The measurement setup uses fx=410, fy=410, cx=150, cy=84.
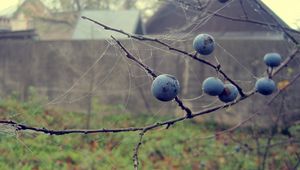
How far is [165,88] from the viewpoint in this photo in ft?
4.76

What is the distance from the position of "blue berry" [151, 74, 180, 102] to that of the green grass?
11.3 feet

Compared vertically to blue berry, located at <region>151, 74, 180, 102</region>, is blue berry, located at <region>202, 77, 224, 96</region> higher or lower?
higher

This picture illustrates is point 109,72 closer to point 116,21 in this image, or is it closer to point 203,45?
point 203,45

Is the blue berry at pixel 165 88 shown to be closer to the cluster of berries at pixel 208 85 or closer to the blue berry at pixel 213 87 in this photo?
the cluster of berries at pixel 208 85

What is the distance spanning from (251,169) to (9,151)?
10.3 feet

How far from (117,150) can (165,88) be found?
15.4 ft

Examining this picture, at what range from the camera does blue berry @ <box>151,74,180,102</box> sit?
145 centimetres

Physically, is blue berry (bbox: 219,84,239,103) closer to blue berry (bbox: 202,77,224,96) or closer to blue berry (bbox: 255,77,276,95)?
blue berry (bbox: 202,77,224,96)

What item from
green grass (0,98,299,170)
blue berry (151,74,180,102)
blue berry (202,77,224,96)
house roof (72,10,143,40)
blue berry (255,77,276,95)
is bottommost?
blue berry (151,74,180,102)

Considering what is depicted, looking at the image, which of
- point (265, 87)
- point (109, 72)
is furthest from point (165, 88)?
point (109, 72)

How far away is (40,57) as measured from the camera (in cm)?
898

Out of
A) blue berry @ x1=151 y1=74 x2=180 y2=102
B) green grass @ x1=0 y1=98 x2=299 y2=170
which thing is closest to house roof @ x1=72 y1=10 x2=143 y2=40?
green grass @ x1=0 y1=98 x2=299 y2=170

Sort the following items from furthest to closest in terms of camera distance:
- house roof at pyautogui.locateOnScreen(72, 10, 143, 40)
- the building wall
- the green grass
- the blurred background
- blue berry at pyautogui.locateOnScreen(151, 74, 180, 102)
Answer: house roof at pyautogui.locateOnScreen(72, 10, 143, 40)
the building wall
the blurred background
the green grass
blue berry at pyautogui.locateOnScreen(151, 74, 180, 102)

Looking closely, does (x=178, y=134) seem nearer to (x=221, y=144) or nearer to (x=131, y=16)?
(x=221, y=144)
